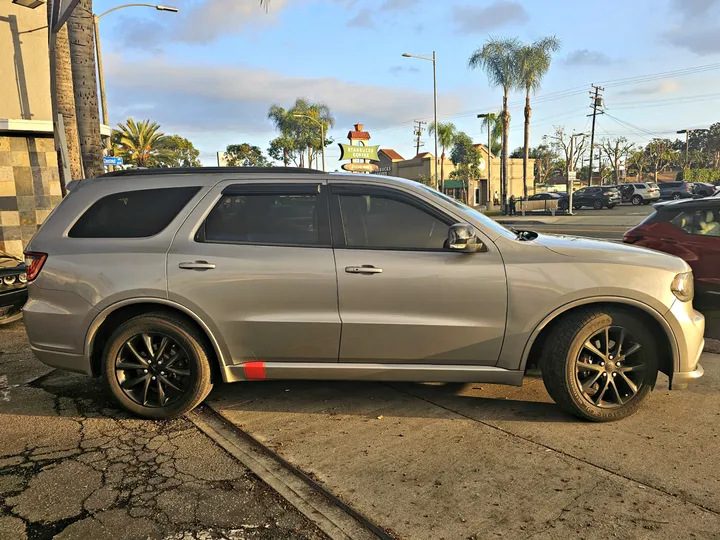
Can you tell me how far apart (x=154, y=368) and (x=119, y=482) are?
95cm

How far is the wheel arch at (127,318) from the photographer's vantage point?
372 cm

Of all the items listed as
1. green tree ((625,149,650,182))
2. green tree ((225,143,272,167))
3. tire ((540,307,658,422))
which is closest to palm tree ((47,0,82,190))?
tire ((540,307,658,422))

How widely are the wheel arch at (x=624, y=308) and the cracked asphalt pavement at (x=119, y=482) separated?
193 cm

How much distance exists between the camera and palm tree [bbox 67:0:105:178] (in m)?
8.41

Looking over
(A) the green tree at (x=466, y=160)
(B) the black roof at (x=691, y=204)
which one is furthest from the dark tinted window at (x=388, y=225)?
(A) the green tree at (x=466, y=160)

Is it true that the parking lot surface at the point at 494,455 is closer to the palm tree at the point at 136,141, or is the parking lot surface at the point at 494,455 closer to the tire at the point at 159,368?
the tire at the point at 159,368

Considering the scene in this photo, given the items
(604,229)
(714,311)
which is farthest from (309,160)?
(714,311)

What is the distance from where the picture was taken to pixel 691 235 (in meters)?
5.88

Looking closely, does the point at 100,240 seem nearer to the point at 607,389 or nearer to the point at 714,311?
the point at 607,389

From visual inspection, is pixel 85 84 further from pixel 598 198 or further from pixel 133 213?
pixel 598 198

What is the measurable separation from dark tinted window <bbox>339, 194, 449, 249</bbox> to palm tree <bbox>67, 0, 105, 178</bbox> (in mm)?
6954

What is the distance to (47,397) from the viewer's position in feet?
14.4

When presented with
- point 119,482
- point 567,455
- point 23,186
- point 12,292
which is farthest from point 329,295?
point 23,186

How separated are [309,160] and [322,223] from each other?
6877cm
